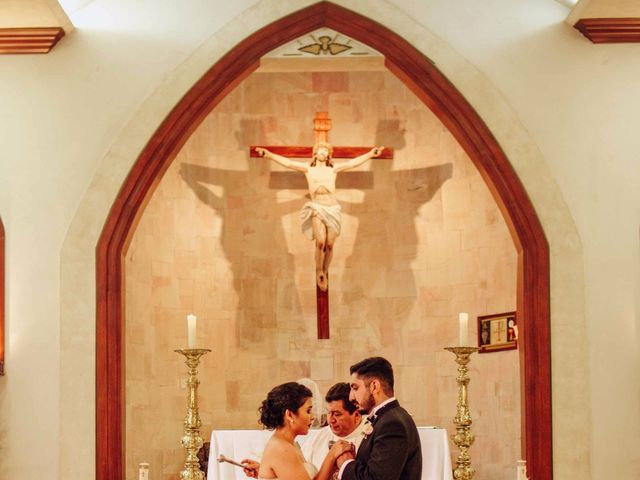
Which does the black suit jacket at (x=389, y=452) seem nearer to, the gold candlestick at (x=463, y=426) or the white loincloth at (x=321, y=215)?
the gold candlestick at (x=463, y=426)

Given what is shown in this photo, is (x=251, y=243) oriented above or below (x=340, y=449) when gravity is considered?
above

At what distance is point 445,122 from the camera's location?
8914mm

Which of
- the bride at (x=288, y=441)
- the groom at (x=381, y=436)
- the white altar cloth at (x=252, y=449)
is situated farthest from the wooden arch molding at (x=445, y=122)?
the groom at (x=381, y=436)

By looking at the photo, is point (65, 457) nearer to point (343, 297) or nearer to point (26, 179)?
point (26, 179)

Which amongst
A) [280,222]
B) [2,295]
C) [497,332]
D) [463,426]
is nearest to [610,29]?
[463,426]

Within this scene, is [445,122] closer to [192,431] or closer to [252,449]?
[252,449]

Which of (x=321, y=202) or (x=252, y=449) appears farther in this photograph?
(x=321, y=202)

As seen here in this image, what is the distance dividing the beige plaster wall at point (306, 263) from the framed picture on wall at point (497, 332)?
0.29ft

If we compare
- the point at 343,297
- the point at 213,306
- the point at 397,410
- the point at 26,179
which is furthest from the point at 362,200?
the point at 397,410

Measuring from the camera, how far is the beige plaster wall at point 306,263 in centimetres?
1112

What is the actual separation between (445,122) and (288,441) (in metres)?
3.35

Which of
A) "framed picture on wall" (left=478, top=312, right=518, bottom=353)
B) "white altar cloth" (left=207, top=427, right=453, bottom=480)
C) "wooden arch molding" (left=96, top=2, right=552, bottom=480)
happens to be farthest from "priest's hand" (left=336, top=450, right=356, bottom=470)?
"framed picture on wall" (left=478, top=312, right=518, bottom=353)

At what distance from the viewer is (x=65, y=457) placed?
8328 millimetres

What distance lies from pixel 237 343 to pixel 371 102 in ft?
8.19
